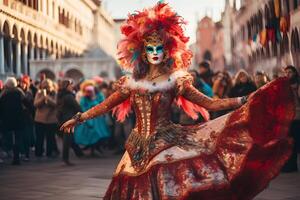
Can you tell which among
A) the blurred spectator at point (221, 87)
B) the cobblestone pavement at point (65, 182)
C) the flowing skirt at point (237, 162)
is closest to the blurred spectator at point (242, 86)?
the blurred spectator at point (221, 87)

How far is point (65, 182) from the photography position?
8789 millimetres

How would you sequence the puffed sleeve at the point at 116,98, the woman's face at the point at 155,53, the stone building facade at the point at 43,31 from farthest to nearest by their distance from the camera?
the stone building facade at the point at 43,31 < the puffed sleeve at the point at 116,98 < the woman's face at the point at 155,53

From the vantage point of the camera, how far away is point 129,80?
5258mm

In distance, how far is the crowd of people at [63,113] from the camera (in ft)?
33.7

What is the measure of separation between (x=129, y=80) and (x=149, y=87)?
24cm

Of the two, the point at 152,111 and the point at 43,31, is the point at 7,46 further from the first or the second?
the point at 152,111

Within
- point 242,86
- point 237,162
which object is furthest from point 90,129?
point 237,162

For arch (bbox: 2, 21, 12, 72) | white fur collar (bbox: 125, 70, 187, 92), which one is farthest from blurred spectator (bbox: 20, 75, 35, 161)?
arch (bbox: 2, 21, 12, 72)

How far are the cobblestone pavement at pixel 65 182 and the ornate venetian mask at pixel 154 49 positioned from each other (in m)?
2.61

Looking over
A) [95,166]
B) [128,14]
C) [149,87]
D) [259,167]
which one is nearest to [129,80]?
[149,87]

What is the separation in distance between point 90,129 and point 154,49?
8091 mm

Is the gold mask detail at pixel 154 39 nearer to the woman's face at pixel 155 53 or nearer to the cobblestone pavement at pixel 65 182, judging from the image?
the woman's face at pixel 155 53

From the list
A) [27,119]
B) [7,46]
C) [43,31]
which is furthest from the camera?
[43,31]

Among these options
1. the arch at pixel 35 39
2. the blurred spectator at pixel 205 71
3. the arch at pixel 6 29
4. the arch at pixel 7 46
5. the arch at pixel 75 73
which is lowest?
the blurred spectator at pixel 205 71
